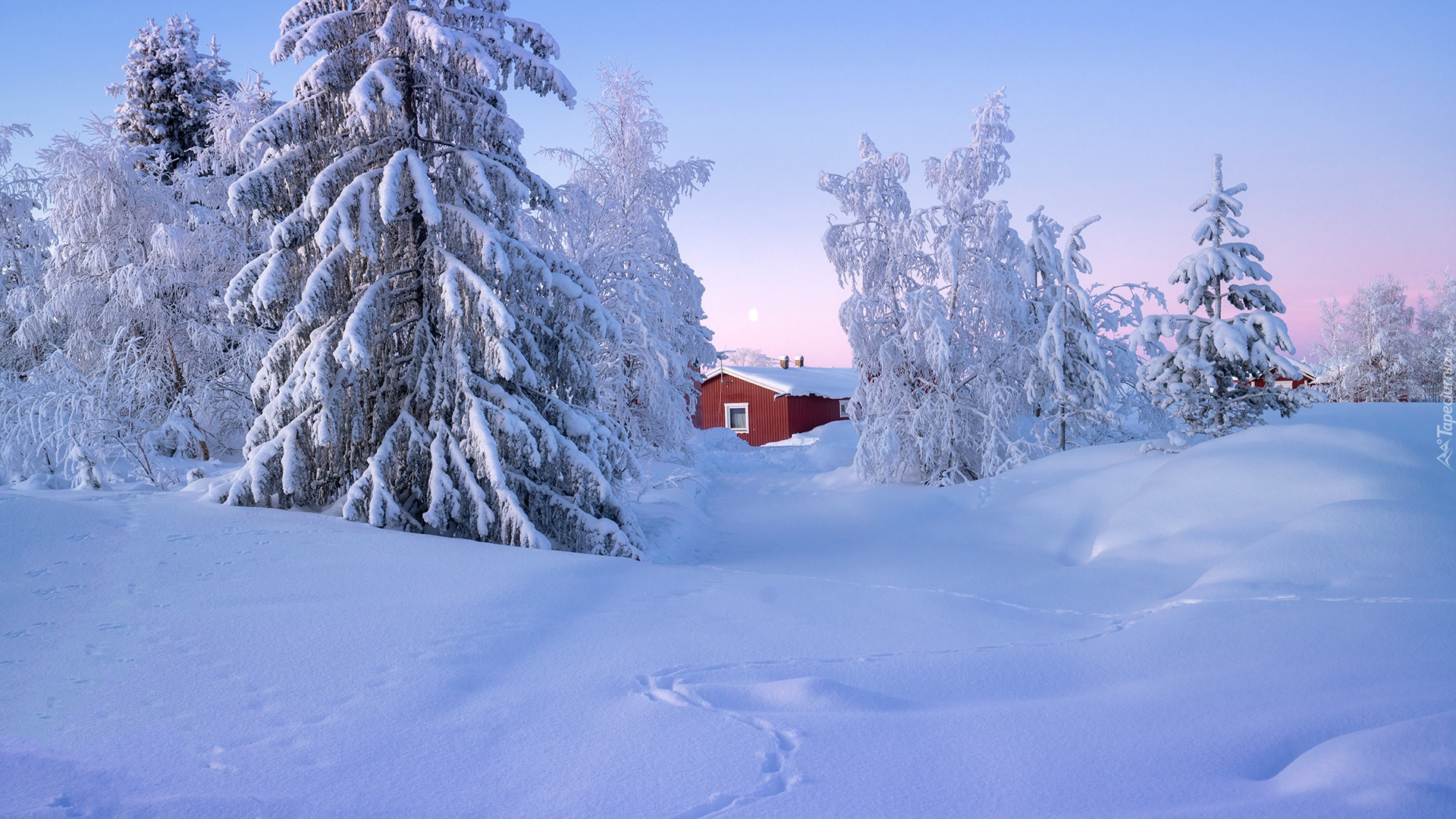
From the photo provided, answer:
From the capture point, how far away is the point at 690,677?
3812mm

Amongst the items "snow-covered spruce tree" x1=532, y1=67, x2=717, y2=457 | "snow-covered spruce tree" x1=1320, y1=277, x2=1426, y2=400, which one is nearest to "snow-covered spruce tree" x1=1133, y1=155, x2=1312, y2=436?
"snow-covered spruce tree" x1=532, y1=67, x2=717, y2=457

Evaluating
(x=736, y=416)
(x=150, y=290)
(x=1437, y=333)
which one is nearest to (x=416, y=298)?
(x=150, y=290)

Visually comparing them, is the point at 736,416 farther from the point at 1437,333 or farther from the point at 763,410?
the point at 1437,333

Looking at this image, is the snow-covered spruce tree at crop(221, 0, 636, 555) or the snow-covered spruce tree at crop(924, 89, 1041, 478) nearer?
the snow-covered spruce tree at crop(221, 0, 636, 555)

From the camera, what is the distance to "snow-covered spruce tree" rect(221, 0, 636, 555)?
773 cm

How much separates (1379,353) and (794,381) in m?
29.1

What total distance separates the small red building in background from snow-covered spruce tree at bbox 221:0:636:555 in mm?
25794

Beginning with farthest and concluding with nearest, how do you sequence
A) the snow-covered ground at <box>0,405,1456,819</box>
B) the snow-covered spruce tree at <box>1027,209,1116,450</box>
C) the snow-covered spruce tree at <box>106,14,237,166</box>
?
the snow-covered spruce tree at <box>106,14,237,166</box>, the snow-covered spruce tree at <box>1027,209,1116,450</box>, the snow-covered ground at <box>0,405,1456,819</box>

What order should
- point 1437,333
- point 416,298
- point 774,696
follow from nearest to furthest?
point 774,696
point 416,298
point 1437,333

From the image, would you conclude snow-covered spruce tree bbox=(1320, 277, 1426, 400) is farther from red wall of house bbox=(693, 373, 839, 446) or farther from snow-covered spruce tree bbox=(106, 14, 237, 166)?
snow-covered spruce tree bbox=(106, 14, 237, 166)

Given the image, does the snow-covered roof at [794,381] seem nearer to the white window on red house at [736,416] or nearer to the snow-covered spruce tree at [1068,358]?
the white window on red house at [736,416]

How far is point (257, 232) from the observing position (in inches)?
605

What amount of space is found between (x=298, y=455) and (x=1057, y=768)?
7.47 m

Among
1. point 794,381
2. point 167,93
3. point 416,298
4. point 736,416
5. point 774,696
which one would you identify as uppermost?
point 167,93
